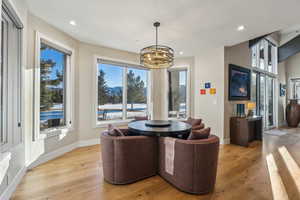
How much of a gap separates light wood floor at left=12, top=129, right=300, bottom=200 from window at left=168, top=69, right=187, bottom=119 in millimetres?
2419

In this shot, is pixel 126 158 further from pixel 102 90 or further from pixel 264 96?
pixel 264 96

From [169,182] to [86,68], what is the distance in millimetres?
3375

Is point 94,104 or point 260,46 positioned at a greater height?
point 260,46

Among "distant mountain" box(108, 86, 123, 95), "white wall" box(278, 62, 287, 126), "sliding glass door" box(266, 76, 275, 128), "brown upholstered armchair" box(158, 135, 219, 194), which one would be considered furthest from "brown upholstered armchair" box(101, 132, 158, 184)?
"white wall" box(278, 62, 287, 126)

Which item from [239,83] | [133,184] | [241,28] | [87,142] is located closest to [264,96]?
[239,83]

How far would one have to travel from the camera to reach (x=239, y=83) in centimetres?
455

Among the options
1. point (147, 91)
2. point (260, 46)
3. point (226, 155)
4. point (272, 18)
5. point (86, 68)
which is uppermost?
point (260, 46)

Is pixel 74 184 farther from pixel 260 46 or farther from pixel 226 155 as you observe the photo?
pixel 260 46

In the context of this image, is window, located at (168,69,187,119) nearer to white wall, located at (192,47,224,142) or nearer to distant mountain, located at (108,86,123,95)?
white wall, located at (192,47,224,142)

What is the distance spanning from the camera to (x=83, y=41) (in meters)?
3.92

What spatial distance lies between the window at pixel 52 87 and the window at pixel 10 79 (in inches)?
29.2

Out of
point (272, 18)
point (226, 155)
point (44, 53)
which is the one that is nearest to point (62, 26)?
point (44, 53)

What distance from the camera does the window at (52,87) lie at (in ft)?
10.1

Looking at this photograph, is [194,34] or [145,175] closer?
[145,175]
